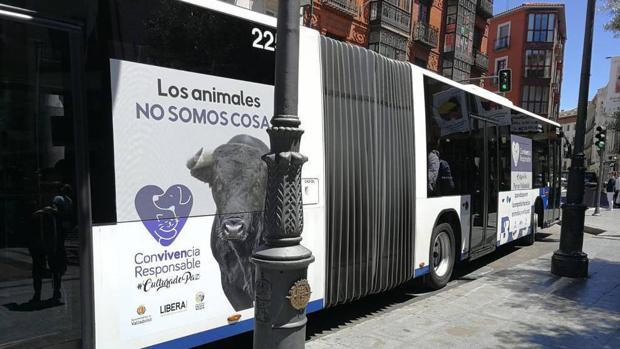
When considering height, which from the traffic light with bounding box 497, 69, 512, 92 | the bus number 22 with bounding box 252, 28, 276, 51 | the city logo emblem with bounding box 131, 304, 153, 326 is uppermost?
the traffic light with bounding box 497, 69, 512, 92

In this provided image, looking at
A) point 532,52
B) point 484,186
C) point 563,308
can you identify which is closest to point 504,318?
point 563,308

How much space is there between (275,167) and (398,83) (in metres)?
3.40

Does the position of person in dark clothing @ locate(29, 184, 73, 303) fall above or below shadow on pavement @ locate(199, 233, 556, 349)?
above

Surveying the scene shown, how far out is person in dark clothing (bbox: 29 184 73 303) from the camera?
3.00 meters

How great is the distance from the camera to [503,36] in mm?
57719

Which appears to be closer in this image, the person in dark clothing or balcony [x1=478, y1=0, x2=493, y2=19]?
the person in dark clothing

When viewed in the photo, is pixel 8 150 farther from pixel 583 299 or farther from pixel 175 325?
pixel 583 299

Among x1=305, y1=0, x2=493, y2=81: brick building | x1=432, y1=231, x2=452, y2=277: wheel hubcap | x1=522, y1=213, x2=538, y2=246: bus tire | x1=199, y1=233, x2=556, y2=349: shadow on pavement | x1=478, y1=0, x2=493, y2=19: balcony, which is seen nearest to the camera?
x1=199, y1=233, x2=556, y2=349: shadow on pavement

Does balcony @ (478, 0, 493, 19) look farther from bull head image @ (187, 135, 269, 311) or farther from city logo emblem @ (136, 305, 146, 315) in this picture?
city logo emblem @ (136, 305, 146, 315)

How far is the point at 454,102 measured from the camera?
7203mm

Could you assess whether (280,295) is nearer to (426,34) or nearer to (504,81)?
(504,81)

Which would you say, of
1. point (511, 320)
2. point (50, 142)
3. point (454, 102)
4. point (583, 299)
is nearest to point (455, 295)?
point (511, 320)

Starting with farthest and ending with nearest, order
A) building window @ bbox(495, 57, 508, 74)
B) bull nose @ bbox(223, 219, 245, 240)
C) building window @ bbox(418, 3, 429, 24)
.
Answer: building window @ bbox(495, 57, 508, 74) → building window @ bbox(418, 3, 429, 24) → bull nose @ bbox(223, 219, 245, 240)

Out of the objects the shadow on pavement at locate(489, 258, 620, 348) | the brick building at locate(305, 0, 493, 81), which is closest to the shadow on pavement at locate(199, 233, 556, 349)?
the shadow on pavement at locate(489, 258, 620, 348)
